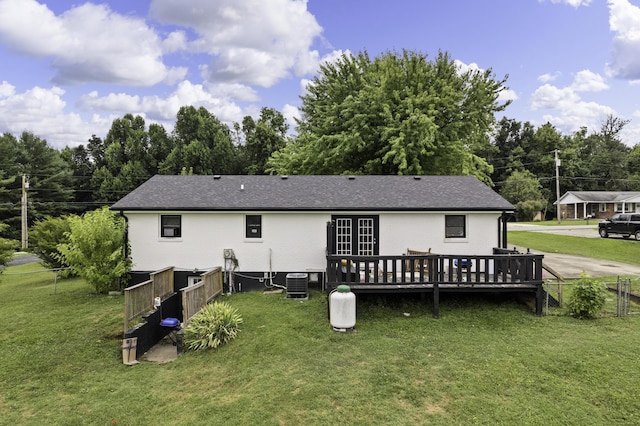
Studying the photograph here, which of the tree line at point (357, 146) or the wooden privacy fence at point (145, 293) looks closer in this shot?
the wooden privacy fence at point (145, 293)

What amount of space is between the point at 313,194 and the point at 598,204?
52646mm

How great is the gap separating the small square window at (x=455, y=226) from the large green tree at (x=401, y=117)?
9462mm

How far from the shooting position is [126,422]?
5445 mm

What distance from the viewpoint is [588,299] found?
29.5 ft

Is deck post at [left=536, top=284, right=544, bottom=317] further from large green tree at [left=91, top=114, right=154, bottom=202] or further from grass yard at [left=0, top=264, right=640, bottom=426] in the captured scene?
large green tree at [left=91, top=114, right=154, bottom=202]

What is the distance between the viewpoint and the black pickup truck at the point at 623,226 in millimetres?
22484

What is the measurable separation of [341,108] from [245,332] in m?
19.5

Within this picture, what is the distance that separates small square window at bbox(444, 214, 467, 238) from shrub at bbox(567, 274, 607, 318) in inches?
158

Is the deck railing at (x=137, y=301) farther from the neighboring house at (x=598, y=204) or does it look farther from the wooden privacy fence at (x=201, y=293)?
the neighboring house at (x=598, y=204)

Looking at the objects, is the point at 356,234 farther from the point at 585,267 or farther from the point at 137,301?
the point at 585,267

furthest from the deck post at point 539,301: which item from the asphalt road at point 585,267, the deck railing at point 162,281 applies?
the deck railing at point 162,281

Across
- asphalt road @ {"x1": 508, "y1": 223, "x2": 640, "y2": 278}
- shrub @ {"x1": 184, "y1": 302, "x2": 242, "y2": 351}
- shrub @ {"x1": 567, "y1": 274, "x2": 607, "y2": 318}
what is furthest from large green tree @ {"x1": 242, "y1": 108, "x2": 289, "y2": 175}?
shrub @ {"x1": 567, "y1": 274, "x2": 607, "y2": 318}

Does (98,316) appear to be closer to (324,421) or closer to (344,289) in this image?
(344,289)

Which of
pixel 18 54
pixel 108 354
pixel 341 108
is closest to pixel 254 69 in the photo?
pixel 341 108
